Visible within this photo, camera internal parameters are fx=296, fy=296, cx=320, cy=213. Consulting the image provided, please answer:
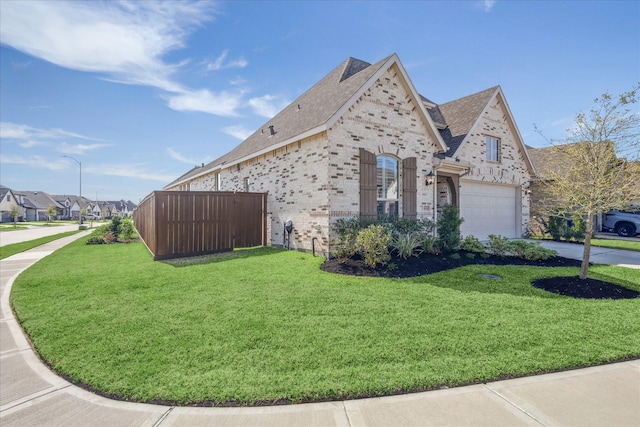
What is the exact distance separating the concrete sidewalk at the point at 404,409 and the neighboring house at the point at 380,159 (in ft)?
20.8

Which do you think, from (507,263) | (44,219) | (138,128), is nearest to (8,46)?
(138,128)

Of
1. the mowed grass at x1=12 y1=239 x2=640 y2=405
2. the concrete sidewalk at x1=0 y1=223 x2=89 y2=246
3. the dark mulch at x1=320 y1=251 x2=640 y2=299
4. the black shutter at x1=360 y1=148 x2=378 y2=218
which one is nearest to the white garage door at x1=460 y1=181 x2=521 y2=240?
the dark mulch at x1=320 y1=251 x2=640 y2=299

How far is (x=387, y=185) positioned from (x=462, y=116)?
710cm

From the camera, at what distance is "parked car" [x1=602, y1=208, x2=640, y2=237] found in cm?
1703

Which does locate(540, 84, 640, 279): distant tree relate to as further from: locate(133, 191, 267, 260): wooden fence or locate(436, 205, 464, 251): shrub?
locate(133, 191, 267, 260): wooden fence

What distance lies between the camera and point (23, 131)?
18.5 metres

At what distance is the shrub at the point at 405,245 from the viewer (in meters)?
8.24

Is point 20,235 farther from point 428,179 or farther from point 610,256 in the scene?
point 610,256

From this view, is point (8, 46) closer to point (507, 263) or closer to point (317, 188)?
point (317, 188)

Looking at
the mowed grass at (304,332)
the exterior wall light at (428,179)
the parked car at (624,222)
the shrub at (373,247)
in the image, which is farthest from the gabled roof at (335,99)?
the parked car at (624,222)

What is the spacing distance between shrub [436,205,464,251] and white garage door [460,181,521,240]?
11.7 ft

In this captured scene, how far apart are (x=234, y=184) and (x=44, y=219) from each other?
7483cm

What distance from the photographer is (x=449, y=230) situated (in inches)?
389

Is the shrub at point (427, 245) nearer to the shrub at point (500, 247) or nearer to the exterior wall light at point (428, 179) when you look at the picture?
the shrub at point (500, 247)
